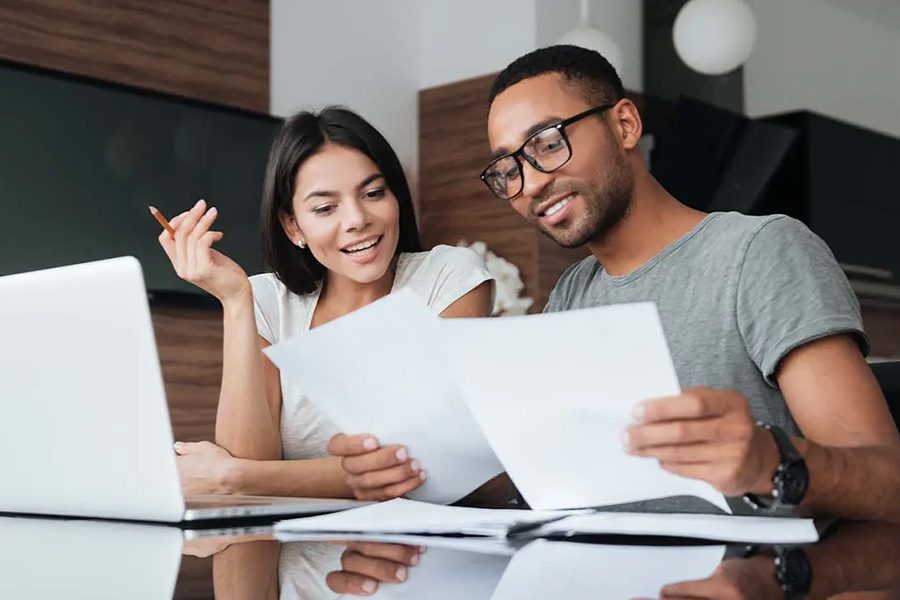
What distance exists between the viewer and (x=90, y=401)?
1.02m

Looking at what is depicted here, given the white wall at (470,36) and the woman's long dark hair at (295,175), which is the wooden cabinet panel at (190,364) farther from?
the woman's long dark hair at (295,175)

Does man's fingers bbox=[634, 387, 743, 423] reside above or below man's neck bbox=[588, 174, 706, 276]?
below

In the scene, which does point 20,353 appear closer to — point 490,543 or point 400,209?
point 490,543

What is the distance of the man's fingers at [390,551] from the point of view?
81 centimetres

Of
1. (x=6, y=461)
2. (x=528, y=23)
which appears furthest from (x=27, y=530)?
(x=528, y=23)

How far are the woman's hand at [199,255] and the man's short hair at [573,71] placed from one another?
416 millimetres

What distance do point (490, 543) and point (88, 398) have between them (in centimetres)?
39

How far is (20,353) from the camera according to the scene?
1.06m

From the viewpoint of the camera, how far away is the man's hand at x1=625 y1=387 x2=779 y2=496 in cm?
82

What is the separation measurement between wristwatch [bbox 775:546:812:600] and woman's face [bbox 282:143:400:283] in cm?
111

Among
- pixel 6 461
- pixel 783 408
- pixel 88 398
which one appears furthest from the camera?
pixel 783 408

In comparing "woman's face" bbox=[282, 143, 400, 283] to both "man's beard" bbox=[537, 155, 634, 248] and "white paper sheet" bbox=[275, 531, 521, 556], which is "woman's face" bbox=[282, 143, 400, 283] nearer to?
"man's beard" bbox=[537, 155, 634, 248]

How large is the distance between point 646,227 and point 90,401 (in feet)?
2.44

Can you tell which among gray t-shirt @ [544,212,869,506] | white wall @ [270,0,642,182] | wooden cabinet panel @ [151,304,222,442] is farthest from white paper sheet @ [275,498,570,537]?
white wall @ [270,0,642,182]
